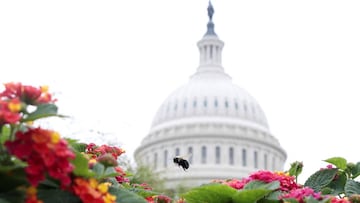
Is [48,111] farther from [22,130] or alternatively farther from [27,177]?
[27,177]

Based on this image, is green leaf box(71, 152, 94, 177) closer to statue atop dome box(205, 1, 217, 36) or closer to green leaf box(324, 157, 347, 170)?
green leaf box(324, 157, 347, 170)

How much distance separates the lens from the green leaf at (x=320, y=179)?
9.70ft

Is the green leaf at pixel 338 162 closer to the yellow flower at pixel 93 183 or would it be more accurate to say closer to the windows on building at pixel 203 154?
the yellow flower at pixel 93 183

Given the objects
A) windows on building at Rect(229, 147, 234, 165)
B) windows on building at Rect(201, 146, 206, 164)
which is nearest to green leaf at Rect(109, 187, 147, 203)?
windows on building at Rect(201, 146, 206, 164)

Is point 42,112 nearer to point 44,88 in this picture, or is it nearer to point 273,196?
point 44,88

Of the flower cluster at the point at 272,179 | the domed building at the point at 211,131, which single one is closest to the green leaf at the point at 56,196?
the flower cluster at the point at 272,179

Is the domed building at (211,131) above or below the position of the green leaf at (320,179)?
above

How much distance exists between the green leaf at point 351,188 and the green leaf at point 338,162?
5.9 inches

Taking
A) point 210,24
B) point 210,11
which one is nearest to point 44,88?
point 210,24

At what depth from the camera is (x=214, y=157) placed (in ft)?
212

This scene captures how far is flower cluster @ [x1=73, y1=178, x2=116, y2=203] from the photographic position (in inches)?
66.0

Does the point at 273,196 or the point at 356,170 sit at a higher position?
the point at 356,170

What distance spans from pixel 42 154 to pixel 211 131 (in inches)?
2516

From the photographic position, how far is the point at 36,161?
1578 millimetres
